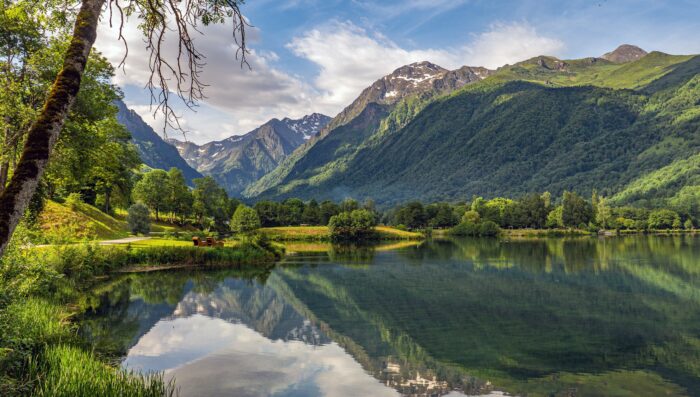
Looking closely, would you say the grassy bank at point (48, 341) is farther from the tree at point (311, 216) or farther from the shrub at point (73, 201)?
the tree at point (311, 216)

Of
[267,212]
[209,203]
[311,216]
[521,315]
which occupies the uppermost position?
[209,203]

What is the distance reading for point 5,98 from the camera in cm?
2141

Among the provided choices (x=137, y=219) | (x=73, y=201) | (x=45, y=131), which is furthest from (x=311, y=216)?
(x=45, y=131)

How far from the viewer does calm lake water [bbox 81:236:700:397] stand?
74.0 feet

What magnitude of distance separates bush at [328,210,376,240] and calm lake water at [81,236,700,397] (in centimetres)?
9879

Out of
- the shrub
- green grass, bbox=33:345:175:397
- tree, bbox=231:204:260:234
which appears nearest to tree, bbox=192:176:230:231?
tree, bbox=231:204:260:234

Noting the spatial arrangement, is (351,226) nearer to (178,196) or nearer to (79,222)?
(178,196)

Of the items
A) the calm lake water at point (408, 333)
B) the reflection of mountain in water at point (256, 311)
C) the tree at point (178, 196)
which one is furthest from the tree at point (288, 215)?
the reflection of mountain in water at point (256, 311)

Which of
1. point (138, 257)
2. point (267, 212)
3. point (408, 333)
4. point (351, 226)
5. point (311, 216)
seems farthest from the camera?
point (311, 216)

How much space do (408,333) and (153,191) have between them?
9965 cm

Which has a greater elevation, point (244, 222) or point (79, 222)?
point (79, 222)

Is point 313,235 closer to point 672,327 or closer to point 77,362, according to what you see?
point 672,327

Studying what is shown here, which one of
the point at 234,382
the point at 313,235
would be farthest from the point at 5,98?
the point at 313,235

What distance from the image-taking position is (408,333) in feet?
107
